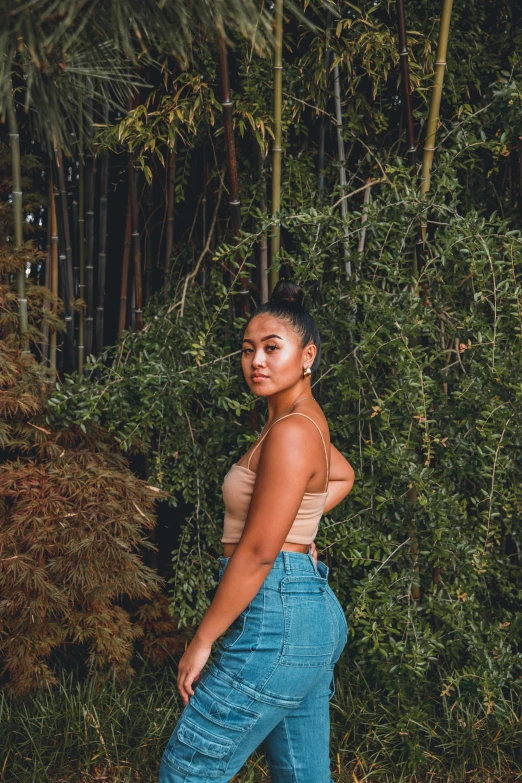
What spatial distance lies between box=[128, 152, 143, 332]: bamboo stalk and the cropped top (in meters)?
1.34

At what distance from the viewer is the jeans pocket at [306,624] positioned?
1.44m

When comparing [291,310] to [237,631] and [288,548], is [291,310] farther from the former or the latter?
[237,631]

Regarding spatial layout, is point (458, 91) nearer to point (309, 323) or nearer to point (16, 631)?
point (309, 323)

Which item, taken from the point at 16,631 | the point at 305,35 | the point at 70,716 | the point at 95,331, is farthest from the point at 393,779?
the point at 305,35

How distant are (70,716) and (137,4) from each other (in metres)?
2.06

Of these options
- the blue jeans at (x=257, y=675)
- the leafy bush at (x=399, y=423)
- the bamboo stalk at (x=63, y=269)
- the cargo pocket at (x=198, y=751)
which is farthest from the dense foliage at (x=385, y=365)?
the cargo pocket at (x=198, y=751)

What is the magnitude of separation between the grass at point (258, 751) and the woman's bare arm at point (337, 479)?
2.73 feet

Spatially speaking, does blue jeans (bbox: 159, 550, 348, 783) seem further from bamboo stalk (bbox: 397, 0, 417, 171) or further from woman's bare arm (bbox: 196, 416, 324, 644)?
bamboo stalk (bbox: 397, 0, 417, 171)

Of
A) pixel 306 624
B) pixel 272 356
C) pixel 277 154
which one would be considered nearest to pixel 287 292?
pixel 272 356

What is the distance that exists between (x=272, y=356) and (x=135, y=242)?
50.9 inches

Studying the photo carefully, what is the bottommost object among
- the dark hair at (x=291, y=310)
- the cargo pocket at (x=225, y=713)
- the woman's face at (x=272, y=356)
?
the cargo pocket at (x=225, y=713)

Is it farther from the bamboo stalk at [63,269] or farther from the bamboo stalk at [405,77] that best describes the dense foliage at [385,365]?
the bamboo stalk at [63,269]

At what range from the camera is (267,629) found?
4.72 feet

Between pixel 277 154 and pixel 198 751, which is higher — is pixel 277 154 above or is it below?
above
